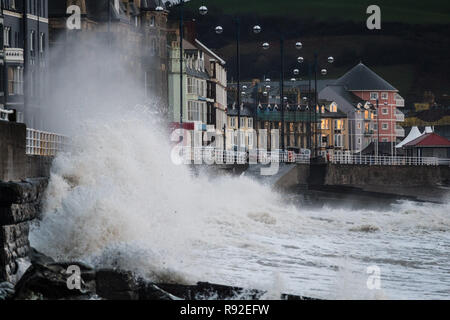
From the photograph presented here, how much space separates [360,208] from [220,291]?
4043 centimetres

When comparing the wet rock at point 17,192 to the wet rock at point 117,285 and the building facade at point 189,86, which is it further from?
the building facade at point 189,86

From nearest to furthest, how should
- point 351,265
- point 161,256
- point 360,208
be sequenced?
point 161,256, point 351,265, point 360,208

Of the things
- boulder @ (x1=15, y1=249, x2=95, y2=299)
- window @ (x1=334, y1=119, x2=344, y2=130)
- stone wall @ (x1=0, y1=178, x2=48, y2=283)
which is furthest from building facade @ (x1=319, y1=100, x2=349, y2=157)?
boulder @ (x1=15, y1=249, x2=95, y2=299)

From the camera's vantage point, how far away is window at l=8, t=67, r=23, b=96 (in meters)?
57.1

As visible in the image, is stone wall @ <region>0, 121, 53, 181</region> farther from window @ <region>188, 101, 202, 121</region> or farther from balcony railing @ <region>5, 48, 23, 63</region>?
window @ <region>188, 101, 202, 121</region>

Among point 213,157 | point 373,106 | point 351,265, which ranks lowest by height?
point 351,265

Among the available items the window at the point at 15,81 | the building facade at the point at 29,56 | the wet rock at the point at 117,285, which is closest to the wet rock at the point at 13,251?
the wet rock at the point at 117,285

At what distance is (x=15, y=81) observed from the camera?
57688mm

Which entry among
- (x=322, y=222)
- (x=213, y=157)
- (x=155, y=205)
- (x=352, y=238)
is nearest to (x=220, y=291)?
(x=155, y=205)

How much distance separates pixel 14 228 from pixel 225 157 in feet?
115

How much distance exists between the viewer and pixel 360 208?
2205 inches

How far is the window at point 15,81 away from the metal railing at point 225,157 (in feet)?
39.2

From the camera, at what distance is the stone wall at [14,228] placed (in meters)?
17.8
